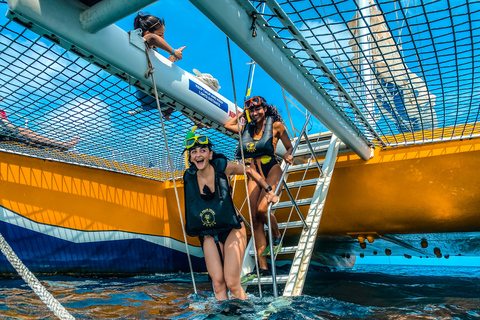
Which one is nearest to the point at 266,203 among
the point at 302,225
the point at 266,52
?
the point at 302,225

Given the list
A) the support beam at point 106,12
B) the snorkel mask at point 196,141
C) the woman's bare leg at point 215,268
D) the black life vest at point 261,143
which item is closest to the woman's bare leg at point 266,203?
the black life vest at point 261,143

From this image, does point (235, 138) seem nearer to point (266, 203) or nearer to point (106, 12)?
point (266, 203)

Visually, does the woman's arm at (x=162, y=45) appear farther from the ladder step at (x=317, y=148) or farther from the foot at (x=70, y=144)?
the ladder step at (x=317, y=148)

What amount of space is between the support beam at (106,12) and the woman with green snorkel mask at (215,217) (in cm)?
96

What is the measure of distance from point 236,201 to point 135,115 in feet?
5.96

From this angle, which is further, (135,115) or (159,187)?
(159,187)

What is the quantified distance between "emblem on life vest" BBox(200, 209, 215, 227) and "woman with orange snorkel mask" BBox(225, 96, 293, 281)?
667 millimetres

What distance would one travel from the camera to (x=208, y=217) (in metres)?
2.24

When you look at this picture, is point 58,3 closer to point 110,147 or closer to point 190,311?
point 190,311

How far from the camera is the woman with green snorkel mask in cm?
221

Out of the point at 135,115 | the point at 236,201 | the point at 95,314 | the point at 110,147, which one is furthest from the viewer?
the point at 236,201

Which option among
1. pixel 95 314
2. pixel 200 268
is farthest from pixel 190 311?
pixel 200 268

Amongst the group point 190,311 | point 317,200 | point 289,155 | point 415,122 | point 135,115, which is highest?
point 135,115

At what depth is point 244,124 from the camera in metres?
3.17
